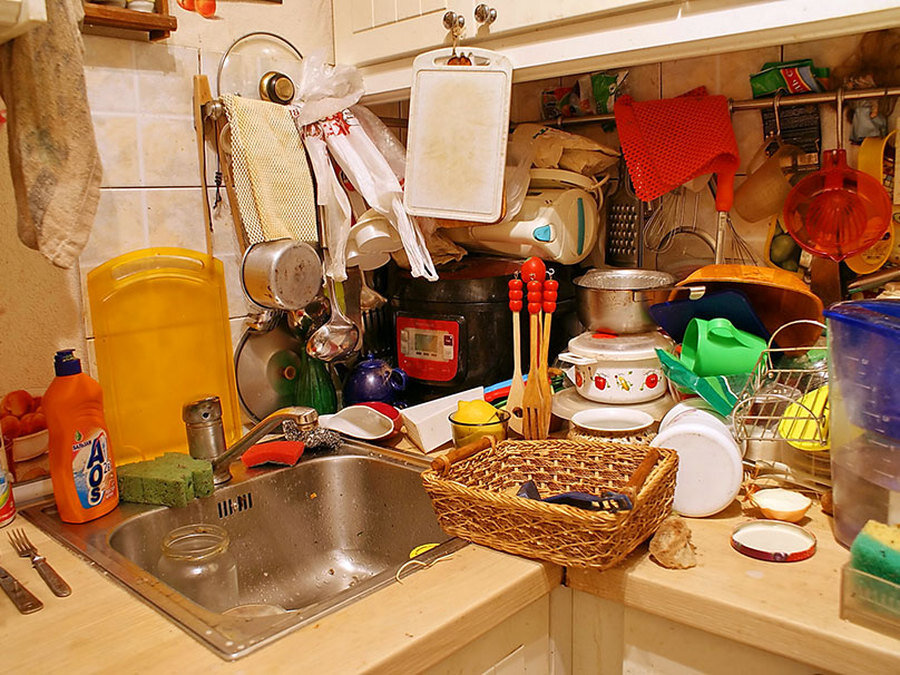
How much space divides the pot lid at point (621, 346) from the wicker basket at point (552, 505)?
19 cm

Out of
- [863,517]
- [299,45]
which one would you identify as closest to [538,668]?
[863,517]

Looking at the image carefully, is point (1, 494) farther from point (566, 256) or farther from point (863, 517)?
point (863, 517)

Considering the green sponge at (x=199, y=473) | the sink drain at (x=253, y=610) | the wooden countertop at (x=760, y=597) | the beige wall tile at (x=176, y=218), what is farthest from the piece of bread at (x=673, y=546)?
the beige wall tile at (x=176, y=218)

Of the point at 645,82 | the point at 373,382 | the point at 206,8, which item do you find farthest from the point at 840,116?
the point at 206,8

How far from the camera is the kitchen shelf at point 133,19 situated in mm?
1119

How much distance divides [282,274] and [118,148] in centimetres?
32

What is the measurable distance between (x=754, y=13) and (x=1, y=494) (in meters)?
1.20

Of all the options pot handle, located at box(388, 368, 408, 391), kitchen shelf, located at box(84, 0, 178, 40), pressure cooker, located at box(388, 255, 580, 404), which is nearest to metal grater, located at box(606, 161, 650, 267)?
pressure cooker, located at box(388, 255, 580, 404)

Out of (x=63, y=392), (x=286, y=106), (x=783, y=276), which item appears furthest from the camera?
(x=286, y=106)

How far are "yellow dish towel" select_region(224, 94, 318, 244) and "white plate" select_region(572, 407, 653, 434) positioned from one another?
0.59 metres

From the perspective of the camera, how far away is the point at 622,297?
1.27m

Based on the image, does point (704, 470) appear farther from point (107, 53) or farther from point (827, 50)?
point (107, 53)

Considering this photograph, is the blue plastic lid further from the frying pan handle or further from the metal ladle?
the metal ladle

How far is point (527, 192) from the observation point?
1437mm
